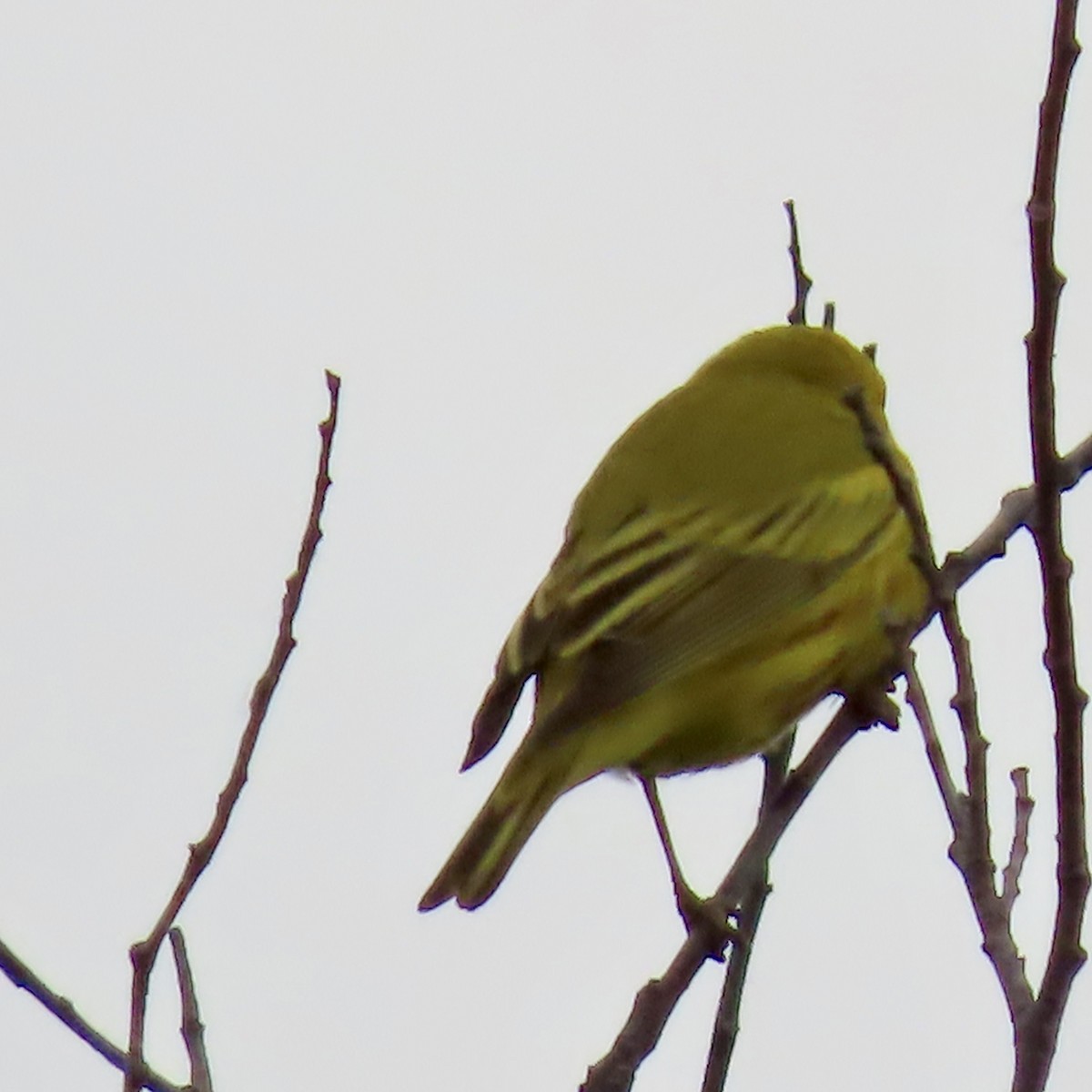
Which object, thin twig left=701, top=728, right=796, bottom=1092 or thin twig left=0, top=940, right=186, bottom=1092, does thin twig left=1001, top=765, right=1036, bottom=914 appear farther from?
thin twig left=0, top=940, right=186, bottom=1092

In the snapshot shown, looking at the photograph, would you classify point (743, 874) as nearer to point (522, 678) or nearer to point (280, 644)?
point (280, 644)

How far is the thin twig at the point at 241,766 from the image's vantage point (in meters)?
3.26

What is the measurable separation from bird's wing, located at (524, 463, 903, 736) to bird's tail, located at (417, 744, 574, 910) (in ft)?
0.37

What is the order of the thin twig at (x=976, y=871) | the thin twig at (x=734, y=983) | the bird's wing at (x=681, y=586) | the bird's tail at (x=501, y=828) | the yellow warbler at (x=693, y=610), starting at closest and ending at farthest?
the thin twig at (x=976, y=871)
the thin twig at (x=734, y=983)
the bird's tail at (x=501, y=828)
the yellow warbler at (x=693, y=610)
the bird's wing at (x=681, y=586)

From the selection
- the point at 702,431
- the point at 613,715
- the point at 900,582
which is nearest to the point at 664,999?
the point at 613,715

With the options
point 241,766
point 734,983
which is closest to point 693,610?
point 734,983

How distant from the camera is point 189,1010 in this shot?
11.5ft

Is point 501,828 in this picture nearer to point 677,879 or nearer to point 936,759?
point 677,879

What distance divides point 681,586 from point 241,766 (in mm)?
2126

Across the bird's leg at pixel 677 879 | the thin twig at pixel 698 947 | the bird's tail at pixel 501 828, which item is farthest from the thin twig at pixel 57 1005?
the bird's leg at pixel 677 879

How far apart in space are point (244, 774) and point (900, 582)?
2.81 metres

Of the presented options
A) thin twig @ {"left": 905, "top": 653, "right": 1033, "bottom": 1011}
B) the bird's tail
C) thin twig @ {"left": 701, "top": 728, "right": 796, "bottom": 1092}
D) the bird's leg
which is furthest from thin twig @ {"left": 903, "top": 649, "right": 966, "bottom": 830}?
the bird's tail

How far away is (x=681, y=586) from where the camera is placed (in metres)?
5.39

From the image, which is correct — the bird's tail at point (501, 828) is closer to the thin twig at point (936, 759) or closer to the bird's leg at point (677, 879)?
Answer: the bird's leg at point (677, 879)
